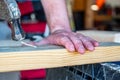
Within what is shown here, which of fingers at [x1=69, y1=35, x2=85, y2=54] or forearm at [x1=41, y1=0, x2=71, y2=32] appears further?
forearm at [x1=41, y1=0, x2=71, y2=32]

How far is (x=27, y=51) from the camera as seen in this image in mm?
605

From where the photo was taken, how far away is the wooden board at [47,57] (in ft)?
1.93

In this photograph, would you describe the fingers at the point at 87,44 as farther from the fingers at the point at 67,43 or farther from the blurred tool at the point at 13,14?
the blurred tool at the point at 13,14

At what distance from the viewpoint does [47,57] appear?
2.03 feet

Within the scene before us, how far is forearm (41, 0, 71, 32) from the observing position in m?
0.85

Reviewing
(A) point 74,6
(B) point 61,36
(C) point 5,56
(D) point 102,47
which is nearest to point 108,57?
(D) point 102,47

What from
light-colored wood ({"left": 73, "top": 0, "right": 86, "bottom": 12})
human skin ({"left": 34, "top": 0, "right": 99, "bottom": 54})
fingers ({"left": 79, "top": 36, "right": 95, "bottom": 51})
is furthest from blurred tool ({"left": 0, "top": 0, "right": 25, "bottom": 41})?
light-colored wood ({"left": 73, "top": 0, "right": 86, "bottom": 12})

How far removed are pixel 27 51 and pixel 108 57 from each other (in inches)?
7.7

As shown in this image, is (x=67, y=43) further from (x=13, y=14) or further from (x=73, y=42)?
(x=13, y=14)

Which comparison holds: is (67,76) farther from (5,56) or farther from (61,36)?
(5,56)

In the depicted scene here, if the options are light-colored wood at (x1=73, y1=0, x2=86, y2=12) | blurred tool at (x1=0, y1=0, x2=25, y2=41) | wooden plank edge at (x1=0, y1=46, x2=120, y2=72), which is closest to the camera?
wooden plank edge at (x1=0, y1=46, x2=120, y2=72)

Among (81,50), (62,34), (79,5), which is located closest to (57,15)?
(62,34)

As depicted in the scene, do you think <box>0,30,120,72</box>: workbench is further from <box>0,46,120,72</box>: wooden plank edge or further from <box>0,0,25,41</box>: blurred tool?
<box>0,0,25,41</box>: blurred tool

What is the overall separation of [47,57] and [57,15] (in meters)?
0.28
